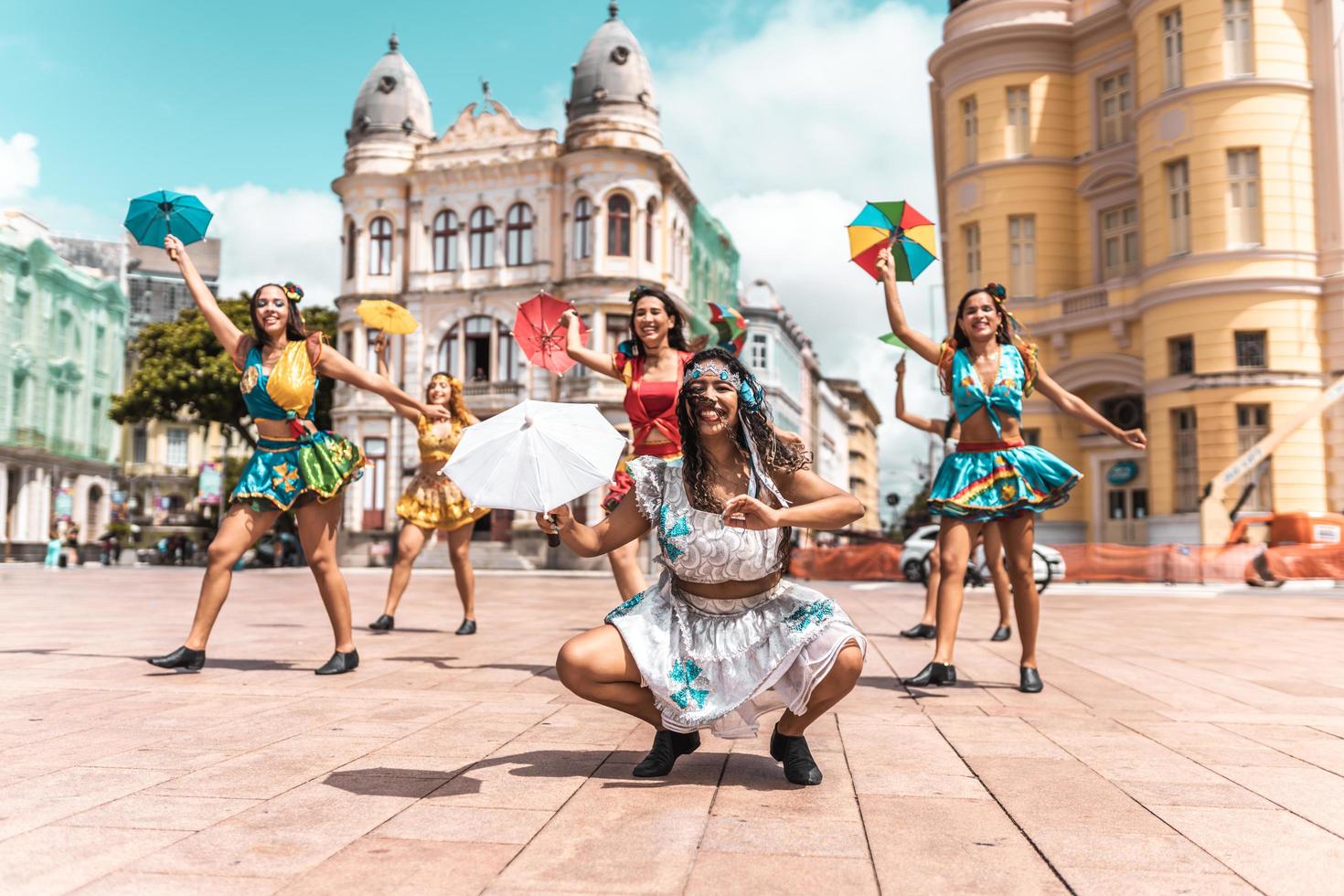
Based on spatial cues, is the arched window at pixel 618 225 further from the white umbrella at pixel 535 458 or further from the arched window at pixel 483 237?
the white umbrella at pixel 535 458

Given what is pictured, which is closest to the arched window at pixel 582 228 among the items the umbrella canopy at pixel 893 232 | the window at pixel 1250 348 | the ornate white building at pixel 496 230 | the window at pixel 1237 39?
the ornate white building at pixel 496 230

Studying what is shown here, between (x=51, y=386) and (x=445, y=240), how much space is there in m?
22.4

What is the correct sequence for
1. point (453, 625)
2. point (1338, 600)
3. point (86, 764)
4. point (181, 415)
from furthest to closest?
point (181, 415) < point (1338, 600) < point (453, 625) < point (86, 764)

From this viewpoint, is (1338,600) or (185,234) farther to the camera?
(1338,600)

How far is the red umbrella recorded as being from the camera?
22.8 feet

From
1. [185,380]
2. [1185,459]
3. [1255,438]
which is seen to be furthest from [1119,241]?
[185,380]

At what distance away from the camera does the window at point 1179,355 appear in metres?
25.5

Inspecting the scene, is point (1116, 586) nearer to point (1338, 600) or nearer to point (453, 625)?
point (1338, 600)

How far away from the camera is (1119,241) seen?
28750 millimetres

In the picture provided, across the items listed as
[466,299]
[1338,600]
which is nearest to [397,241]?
[466,299]

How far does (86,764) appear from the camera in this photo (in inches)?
156

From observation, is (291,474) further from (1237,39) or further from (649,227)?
(649,227)

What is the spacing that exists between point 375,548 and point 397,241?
423 inches

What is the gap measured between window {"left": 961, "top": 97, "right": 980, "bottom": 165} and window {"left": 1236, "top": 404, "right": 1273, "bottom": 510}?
966cm
